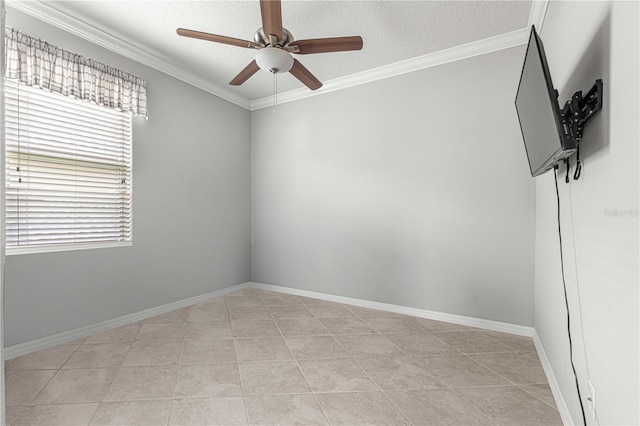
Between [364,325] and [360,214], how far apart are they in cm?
126

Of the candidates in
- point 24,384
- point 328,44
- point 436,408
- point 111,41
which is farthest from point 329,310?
point 111,41

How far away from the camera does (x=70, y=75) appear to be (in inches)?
106

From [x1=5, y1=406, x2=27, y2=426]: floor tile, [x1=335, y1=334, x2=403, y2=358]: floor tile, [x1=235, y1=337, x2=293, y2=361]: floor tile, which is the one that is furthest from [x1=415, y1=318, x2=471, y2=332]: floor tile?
[x1=5, y1=406, x2=27, y2=426]: floor tile

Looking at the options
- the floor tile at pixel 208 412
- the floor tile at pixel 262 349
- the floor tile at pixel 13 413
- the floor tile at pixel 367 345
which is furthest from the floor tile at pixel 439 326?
the floor tile at pixel 13 413

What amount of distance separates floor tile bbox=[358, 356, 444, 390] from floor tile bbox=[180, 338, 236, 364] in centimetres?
102

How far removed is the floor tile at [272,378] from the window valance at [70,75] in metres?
2.61

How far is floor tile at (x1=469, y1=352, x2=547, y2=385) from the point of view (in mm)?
2131

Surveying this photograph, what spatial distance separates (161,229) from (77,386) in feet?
5.65

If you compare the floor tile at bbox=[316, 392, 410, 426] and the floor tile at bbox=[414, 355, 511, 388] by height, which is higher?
the floor tile at bbox=[414, 355, 511, 388]

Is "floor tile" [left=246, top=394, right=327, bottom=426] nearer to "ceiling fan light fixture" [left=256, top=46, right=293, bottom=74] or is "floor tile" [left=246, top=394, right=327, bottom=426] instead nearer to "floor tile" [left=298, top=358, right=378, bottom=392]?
"floor tile" [left=298, top=358, right=378, bottom=392]

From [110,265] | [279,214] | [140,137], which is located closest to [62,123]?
[140,137]

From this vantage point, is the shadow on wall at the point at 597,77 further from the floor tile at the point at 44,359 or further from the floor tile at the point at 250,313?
the floor tile at the point at 44,359

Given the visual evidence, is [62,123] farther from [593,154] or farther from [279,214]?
[593,154]

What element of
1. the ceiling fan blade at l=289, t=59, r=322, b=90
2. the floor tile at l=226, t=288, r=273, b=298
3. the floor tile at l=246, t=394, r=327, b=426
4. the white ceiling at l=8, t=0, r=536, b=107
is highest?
the white ceiling at l=8, t=0, r=536, b=107
